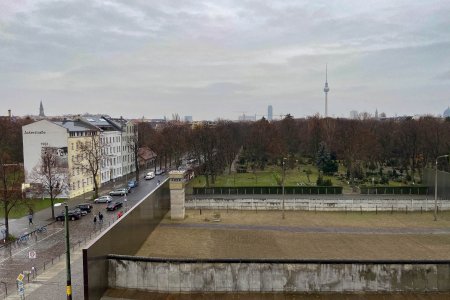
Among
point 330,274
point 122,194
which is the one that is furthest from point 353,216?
point 122,194


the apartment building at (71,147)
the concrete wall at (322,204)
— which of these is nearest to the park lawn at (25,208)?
the apartment building at (71,147)

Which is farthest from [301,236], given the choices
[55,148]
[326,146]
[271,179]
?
[326,146]

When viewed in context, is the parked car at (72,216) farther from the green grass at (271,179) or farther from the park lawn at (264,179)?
the park lawn at (264,179)

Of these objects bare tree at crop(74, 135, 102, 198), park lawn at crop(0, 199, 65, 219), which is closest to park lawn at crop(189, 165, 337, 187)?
bare tree at crop(74, 135, 102, 198)

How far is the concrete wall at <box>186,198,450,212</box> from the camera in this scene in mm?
46625

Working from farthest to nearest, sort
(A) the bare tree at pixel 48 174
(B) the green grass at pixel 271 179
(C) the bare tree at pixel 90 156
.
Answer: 1. (B) the green grass at pixel 271 179
2. (C) the bare tree at pixel 90 156
3. (A) the bare tree at pixel 48 174

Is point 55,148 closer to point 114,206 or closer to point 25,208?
point 25,208

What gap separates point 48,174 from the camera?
160ft

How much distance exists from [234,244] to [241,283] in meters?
9.83

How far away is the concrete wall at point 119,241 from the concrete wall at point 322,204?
923cm

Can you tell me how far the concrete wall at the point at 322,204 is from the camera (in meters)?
46.6

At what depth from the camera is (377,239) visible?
1350 inches

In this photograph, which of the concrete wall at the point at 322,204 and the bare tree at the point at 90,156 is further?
the bare tree at the point at 90,156

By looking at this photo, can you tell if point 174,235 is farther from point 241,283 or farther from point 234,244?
point 241,283
